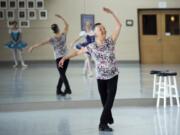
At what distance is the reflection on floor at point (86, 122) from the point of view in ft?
27.0

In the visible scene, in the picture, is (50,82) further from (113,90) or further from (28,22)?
(28,22)

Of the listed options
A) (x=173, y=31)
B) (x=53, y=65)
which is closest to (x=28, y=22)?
(x=53, y=65)

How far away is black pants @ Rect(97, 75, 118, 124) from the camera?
319 inches

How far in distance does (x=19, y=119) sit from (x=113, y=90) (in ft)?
7.87

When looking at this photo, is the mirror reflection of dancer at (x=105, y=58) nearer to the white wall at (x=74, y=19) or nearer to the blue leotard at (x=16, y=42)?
the blue leotard at (x=16, y=42)

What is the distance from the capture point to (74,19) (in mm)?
23516

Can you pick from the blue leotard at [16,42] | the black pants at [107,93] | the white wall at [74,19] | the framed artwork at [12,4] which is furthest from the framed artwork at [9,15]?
the black pants at [107,93]

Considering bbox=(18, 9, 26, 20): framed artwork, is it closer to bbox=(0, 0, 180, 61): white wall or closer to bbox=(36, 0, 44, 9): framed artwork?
bbox=(0, 0, 180, 61): white wall

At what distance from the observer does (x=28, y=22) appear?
2355 cm

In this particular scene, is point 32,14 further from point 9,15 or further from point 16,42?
point 16,42

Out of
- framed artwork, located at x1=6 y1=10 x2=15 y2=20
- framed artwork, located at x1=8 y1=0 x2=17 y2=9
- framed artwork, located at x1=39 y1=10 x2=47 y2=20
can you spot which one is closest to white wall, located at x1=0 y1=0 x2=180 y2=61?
framed artwork, located at x1=39 y1=10 x2=47 y2=20

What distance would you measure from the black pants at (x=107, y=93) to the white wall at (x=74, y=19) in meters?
15.3

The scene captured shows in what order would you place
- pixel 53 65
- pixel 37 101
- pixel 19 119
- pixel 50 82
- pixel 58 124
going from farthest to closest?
pixel 53 65 → pixel 50 82 → pixel 37 101 → pixel 19 119 → pixel 58 124

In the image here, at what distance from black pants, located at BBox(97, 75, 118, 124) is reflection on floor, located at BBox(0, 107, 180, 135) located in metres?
0.27
